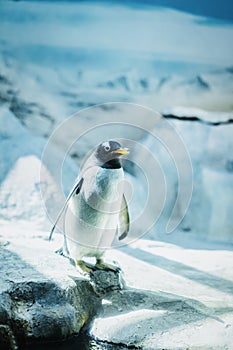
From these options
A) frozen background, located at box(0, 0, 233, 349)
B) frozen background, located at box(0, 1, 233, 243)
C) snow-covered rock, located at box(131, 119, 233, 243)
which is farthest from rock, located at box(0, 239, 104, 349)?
frozen background, located at box(0, 1, 233, 243)

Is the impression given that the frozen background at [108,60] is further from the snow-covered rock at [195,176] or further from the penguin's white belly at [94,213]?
the penguin's white belly at [94,213]

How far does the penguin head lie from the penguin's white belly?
3.0 inches

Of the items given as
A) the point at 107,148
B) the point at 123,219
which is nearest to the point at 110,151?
the point at 107,148

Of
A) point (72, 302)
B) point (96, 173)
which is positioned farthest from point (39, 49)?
point (72, 302)

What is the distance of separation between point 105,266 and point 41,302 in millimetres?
638

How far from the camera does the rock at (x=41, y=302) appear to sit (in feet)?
6.88

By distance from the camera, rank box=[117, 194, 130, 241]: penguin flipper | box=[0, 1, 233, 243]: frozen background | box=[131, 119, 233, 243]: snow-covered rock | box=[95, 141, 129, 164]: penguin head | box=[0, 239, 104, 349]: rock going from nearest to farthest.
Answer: box=[0, 239, 104, 349]: rock → box=[95, 141, 129, 164]: penguin head → box=[117, 194, 130, 241]: penguin flipper → box=[131, 119, 233, 243]: snow-covered rock → box=[0, 1, 233, 243]: frozen background

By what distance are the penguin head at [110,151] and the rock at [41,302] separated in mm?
682

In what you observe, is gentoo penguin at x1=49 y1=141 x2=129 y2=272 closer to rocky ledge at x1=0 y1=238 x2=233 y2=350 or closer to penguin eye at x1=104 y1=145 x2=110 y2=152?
penguin eye at x1=104 y1=145 x2=110 y2=152

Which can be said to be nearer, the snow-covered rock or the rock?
the rock

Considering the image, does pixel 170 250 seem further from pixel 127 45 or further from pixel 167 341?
pixel 127 45

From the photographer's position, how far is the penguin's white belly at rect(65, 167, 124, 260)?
2.62m

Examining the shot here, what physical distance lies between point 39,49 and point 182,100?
2087 millimetres

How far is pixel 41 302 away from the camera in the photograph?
2227mm
